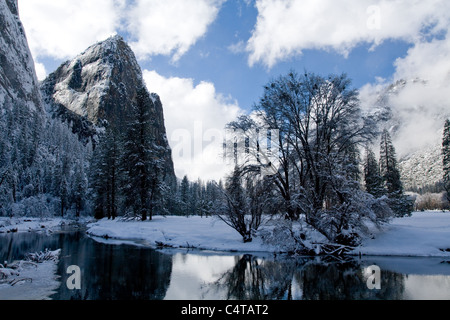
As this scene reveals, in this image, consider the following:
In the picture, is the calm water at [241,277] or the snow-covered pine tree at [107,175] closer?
the calm water at [241,277]

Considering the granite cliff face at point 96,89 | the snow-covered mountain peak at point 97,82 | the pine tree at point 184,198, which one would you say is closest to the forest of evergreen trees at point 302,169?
the pine tree at point 184,198

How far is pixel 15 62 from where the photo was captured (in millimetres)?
126438

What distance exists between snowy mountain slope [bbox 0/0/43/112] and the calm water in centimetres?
12515

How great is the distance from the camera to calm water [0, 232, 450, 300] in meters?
7.79

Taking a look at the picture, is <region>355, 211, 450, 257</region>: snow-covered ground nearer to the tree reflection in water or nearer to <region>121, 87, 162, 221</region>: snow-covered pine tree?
the tree reflection in water

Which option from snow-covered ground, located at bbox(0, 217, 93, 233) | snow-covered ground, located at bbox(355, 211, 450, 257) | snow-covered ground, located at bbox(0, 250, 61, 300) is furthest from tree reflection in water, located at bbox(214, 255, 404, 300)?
snow-covered ground, located at bbox(0, 217, 93, 233)

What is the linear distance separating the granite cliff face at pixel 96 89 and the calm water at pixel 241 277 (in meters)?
135

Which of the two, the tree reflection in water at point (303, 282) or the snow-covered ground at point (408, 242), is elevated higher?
the snow-covered ground at point (408, 242)

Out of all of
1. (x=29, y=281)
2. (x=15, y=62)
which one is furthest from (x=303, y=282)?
(x=15, y=62)

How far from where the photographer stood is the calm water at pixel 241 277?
7.79 m

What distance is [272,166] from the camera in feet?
67.2

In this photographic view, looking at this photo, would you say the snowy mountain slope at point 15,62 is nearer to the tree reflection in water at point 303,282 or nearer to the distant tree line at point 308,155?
the distant tree line at point 308,155
